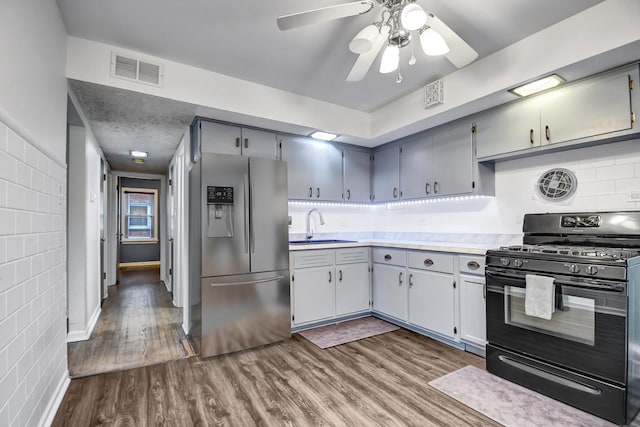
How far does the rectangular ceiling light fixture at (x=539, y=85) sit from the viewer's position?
2.37m

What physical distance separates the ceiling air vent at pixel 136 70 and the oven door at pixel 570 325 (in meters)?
3.11

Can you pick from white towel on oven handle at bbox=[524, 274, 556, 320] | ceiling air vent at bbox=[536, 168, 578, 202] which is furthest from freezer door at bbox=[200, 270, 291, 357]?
ceiling air vent at bbox=[536, 168, 578, 202]

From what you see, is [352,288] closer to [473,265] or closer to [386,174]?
[473,265]

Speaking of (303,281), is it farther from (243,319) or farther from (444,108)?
(444,108)

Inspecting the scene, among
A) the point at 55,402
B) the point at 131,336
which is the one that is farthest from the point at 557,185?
the point at 131,336

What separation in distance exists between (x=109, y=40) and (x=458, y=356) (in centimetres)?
379

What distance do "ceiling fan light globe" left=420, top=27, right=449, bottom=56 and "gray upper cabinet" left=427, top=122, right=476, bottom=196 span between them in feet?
5.28

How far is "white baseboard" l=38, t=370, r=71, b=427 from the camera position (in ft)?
5.95

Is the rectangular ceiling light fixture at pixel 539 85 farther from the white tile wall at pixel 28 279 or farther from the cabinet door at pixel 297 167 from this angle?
the white tile wall at pixel 28 279

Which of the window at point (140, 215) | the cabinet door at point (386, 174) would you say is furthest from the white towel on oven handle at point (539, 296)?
the window at point (140, 215)

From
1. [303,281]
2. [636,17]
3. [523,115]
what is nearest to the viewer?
[636,17]

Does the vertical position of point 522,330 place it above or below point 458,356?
above

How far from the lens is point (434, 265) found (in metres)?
3.06

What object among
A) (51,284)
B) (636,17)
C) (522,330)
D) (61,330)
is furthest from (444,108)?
(61,330)
